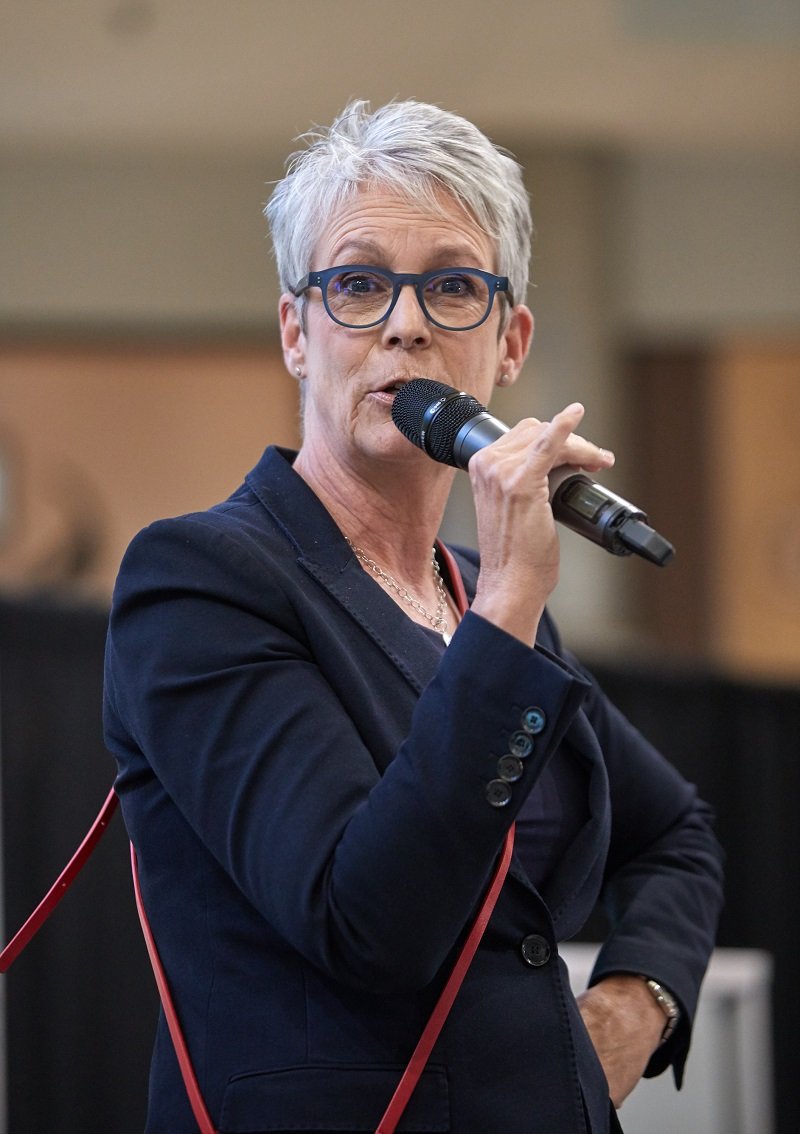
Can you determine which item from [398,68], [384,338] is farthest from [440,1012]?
[398,68]

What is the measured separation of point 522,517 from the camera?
1134mm

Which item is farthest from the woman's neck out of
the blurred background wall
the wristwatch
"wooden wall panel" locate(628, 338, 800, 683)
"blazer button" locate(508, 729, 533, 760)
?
"wooden wall panel" locate(628, 338, 800, 683)

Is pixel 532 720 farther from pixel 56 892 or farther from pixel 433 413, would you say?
pixel 56 892

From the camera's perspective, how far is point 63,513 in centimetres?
717

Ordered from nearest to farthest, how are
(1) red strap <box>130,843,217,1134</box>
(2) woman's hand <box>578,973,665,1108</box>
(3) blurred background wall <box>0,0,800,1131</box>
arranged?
(1) red strap <box>130,843,217,1134</box>, (2) woman's hand <box>578,973,665,1108</box>, (3) blurred background wall <box>0,0,800,1131</box>

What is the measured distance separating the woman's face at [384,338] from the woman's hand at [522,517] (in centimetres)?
28

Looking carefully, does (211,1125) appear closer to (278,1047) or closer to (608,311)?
(278,1047)

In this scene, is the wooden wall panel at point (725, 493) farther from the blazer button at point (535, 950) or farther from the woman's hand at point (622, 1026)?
the blazer button at point (535, 950)

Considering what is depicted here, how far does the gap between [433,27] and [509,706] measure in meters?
5.20

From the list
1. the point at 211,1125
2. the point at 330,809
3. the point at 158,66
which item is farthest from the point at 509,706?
the point at 158,66

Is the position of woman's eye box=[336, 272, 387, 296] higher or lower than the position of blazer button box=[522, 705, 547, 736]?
higher

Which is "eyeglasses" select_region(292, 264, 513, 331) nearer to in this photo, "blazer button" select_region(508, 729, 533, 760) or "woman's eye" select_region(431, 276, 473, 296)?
"woman's eye" select_region(431, 276, 473, 296)

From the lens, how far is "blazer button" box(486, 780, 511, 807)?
1.09 meters

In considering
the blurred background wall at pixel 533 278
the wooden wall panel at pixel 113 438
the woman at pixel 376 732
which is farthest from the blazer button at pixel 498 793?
the wooden wall panel at pixel 113 438
